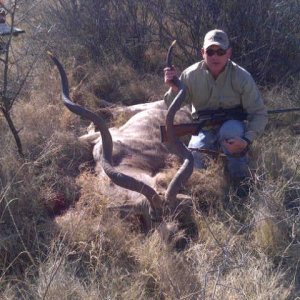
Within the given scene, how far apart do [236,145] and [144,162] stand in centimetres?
110

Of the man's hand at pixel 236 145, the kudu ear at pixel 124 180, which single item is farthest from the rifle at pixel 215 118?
the kudu ear at pixel 124 180

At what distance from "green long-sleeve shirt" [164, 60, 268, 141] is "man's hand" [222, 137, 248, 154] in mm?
106

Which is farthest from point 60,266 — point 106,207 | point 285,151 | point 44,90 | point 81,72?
point 81,72

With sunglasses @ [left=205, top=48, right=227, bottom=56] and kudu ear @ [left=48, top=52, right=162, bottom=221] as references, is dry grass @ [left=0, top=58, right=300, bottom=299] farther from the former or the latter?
sunglasses @ [left=205, top=48, right=227, bottom=56]

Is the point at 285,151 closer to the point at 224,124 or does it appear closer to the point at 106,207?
the point at 224,124

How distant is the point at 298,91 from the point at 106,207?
3.25m

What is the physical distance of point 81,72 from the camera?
305 inches

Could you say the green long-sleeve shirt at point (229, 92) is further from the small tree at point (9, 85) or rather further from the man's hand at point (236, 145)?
the small tree at point (9, 85)

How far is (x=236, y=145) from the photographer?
4.93 m

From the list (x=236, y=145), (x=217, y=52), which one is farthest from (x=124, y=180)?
(x=217, y=52)

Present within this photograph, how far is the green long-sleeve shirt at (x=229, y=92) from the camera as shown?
5.11 metres

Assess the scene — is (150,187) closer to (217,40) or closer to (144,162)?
(144,162)

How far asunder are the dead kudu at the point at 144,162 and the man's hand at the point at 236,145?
46cm

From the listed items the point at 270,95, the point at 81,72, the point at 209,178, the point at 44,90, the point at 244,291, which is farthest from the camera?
the point at 81,72
